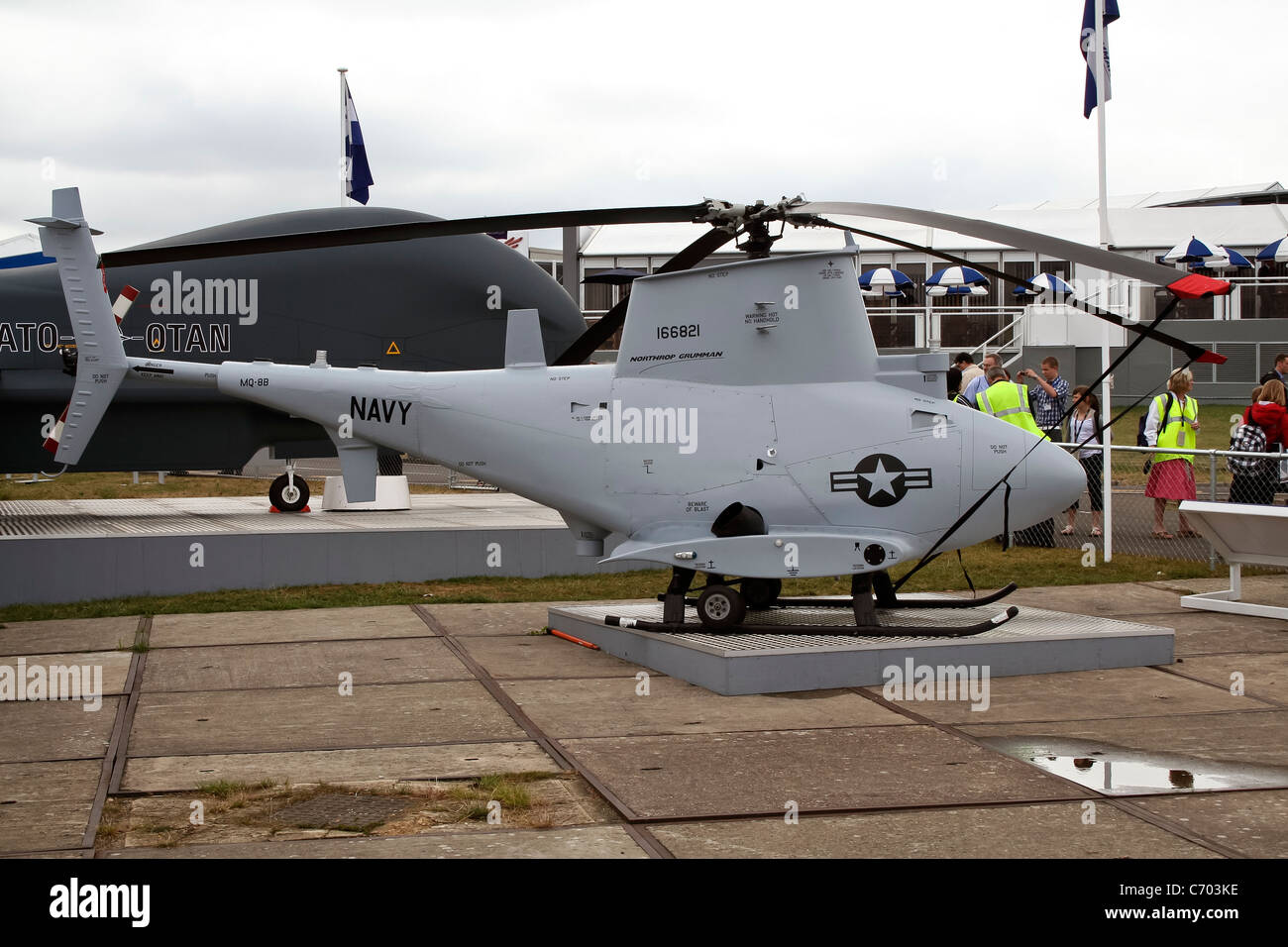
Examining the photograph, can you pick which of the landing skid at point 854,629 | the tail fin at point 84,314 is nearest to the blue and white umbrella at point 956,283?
the landing skid at point 854,629

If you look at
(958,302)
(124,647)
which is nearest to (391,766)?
(124,647)

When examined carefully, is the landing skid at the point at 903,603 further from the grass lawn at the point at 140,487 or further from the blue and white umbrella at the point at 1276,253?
the blue and white umbrella at the point at 1276,253

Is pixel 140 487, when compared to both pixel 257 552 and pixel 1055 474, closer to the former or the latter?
pixel 257 552

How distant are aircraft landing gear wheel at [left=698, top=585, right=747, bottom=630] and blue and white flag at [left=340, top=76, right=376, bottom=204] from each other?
16215mm

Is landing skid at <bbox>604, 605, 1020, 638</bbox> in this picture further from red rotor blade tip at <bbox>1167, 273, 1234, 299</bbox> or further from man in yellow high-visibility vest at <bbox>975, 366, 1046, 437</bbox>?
man in yellow high-visibility vest at <bbox>975, 366, 1046, 437</bbox>

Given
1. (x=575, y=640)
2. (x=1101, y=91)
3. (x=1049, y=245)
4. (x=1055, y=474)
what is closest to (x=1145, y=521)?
(x=1101, y=91)

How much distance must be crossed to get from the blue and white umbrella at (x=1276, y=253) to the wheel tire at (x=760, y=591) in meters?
31.4

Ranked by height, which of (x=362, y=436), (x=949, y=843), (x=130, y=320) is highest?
(x=130, y=320)

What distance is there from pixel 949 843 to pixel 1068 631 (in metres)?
4.25

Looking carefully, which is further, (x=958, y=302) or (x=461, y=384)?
(x=958, y=302)

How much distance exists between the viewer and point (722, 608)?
360 inches

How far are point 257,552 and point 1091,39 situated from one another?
1057 centimetres
